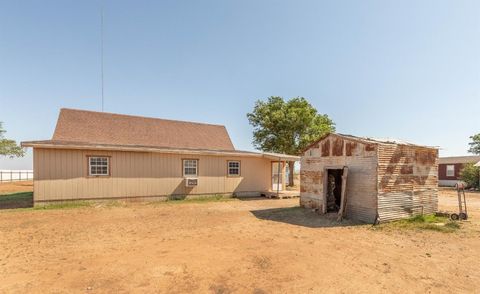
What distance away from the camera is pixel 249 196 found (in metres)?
18.6

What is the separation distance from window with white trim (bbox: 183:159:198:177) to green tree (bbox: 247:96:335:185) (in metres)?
13.4

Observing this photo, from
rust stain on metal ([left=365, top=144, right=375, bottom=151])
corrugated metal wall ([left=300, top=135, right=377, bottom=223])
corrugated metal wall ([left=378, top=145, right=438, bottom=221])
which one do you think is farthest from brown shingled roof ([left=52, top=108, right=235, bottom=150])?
corrugated metal wall ([left=378, top=145, right=438, bottom=221])

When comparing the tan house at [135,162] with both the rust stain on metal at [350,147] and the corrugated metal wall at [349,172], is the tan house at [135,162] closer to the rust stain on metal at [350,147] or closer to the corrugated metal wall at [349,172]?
the corrugated metal wall at [349,172]

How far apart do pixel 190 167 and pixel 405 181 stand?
11687 millimetres

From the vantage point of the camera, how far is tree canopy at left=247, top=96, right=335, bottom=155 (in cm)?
2736

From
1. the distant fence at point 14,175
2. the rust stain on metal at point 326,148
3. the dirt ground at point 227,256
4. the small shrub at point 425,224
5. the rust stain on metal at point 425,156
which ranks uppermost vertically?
the rust stain on metal at point 326,148

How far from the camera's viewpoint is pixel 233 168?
18.1m

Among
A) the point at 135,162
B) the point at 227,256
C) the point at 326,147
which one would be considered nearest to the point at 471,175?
the point at 326,147

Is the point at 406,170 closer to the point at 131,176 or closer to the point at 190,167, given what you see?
the point at 190,167

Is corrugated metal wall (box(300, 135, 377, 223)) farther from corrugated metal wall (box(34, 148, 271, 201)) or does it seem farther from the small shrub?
corrugated metal wall (box(34, 148, 271, 201))

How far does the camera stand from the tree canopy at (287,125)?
2736cm

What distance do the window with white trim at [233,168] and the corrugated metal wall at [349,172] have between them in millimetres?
5987

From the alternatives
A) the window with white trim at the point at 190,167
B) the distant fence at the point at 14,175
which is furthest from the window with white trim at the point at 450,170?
the distant fence at the point at 14,175

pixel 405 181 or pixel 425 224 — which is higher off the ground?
pixel 405 181
